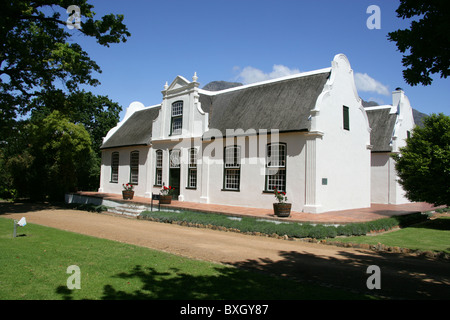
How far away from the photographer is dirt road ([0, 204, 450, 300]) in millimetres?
6680

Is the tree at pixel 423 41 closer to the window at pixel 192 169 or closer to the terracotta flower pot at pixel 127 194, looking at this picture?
the window at pixel 192 169

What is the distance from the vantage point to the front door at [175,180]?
22.9m

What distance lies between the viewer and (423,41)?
6.20 m

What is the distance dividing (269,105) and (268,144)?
8.96ft

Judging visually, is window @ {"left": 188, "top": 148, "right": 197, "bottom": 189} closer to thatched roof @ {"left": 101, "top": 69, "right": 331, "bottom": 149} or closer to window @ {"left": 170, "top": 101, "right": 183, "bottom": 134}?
thatched roof @ {"left": 101, "top": 69, "right": 331, "bottom": 149}

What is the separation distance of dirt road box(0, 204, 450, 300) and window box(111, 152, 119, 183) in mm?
15333

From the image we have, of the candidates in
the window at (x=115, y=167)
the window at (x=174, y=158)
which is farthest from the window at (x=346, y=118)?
the window at (x=115, y=167)

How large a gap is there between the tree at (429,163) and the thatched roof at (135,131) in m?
17.2

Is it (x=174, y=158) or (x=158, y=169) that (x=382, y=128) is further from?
(x=158, y=169)

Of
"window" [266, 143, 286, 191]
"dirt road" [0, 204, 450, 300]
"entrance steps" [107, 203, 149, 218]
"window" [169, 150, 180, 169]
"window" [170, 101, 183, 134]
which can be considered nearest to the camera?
"dirt road" [0, 204, 450, 300]

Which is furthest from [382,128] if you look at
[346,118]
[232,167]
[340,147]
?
[232,167]

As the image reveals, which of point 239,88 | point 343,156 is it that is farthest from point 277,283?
point 239,88

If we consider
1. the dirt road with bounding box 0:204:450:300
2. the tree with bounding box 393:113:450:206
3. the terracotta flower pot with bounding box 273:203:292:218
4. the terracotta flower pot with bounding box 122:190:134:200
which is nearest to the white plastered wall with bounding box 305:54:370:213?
the terracotta flower pot with bounding box 273:203:292:218

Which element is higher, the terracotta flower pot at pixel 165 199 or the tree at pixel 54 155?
the tree at pixel 54 155
